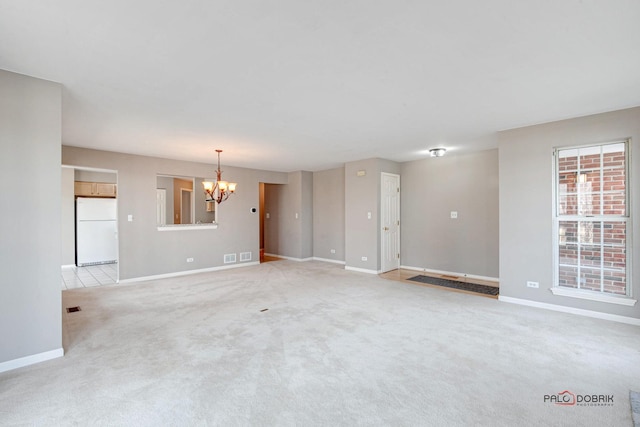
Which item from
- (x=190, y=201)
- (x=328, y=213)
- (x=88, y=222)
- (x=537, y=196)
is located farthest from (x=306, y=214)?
(x=88, y=222)

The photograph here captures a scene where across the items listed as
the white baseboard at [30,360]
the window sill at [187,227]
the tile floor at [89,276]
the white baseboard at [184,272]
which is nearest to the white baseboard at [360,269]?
the white baseboard at [184,272]

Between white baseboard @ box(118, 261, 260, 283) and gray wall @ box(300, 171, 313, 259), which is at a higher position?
gray wall @ box(300, 171, 313, 259)

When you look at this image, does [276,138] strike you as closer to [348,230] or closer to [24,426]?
[348,230]

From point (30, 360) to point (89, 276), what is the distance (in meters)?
4.58

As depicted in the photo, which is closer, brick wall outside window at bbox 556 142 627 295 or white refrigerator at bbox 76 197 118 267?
brick wall outside window at bbox 556 142 627 295

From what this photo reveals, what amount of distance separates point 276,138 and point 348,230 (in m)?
3.14

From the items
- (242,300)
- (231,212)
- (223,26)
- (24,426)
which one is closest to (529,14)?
(223,26)

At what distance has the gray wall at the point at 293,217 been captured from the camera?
333 inches

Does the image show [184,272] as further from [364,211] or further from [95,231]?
[364,211]

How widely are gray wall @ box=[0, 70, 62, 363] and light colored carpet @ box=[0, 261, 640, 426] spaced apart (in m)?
0.36

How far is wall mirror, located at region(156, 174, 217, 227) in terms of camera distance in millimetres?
7680

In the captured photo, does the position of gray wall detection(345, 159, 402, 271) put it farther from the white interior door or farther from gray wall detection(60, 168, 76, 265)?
gray wall detection(60, 168, 76, 265)
